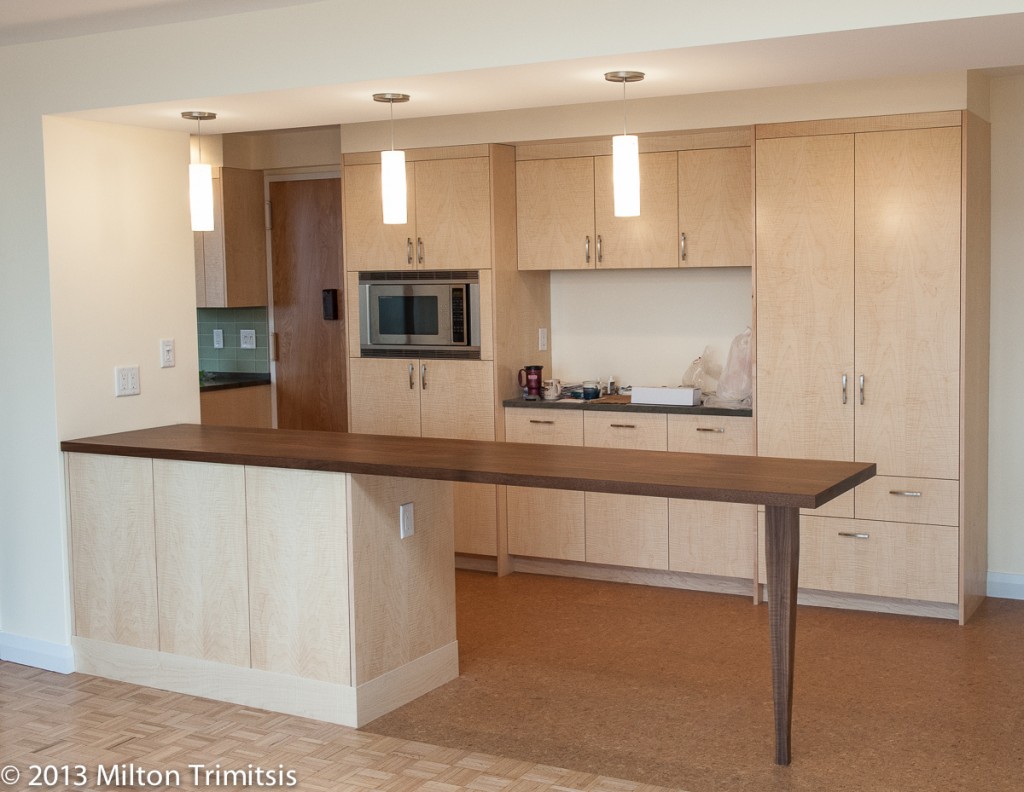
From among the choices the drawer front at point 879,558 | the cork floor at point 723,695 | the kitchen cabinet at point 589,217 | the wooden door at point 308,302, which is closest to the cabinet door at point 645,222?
the kitchen cabinet at point 589,217

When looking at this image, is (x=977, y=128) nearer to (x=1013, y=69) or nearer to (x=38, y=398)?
(x=1013, y=69)

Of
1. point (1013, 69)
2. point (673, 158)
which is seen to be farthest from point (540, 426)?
point (1013, 69)

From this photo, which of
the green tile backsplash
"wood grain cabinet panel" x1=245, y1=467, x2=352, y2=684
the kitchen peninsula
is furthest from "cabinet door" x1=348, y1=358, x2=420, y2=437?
"wood grain cabinet panel" x1=245, y1=467, x2=352, y2=684

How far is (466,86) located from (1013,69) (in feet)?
8.56

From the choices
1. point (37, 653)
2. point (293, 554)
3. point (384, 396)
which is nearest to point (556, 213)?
point (384, 396)

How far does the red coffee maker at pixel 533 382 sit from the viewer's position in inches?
222

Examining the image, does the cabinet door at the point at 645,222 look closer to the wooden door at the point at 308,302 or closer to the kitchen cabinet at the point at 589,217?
the kitchen cabinet at the point at 589,217

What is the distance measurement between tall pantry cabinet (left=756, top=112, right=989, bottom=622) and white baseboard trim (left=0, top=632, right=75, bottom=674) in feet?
9.91

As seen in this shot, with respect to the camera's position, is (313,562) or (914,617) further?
(914,617)

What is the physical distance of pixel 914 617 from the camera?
488cm

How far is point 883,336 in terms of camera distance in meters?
4.75

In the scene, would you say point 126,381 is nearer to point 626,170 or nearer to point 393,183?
point 393,183

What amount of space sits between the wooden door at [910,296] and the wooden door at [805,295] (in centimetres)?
7

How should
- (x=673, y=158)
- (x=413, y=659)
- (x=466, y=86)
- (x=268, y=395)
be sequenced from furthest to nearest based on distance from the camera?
1. (x=268, y=395)
2. (x=673, y=158)
3. (x=413, y=659)
4. (x=466, y=86)
